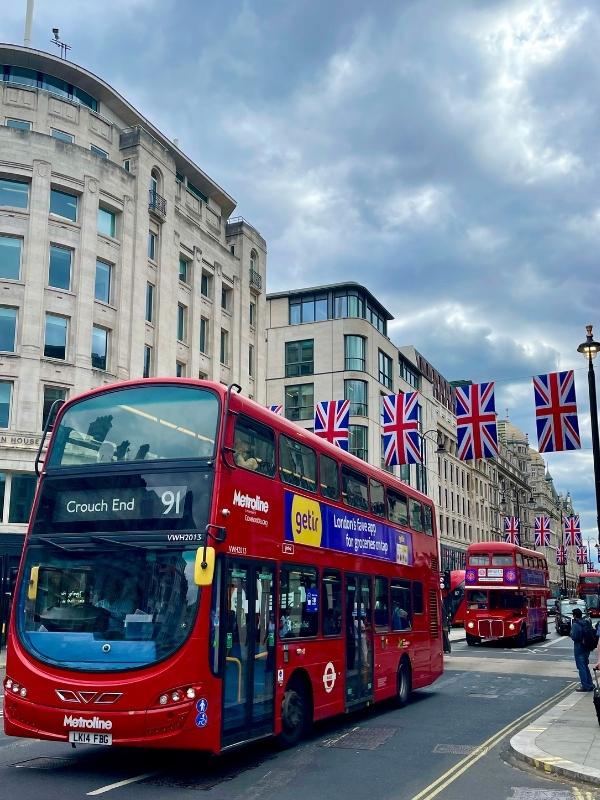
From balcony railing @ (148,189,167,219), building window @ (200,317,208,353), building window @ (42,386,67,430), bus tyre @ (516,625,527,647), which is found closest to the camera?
building window @ (42,386,67,430)

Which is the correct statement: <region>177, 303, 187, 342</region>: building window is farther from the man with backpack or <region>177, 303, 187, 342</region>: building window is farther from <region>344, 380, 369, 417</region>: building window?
the man with backpack

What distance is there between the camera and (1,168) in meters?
33.7

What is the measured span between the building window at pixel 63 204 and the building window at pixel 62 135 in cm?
230

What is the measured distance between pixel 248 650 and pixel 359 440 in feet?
164

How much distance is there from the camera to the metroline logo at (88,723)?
28.4 feet

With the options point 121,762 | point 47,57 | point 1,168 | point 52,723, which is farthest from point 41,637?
point 47,57

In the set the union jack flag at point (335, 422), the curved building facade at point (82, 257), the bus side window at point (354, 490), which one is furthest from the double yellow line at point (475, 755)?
the curved building facade at point (82, 257)

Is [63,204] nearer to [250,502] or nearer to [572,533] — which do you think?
[250,502]

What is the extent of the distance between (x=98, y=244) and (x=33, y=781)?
97.4 ft

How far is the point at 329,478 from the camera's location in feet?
43.0

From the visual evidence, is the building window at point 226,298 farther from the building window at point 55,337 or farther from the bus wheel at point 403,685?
the bus wheel at point 403,685

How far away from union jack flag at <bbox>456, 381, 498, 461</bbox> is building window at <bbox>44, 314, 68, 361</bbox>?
16.4 metres

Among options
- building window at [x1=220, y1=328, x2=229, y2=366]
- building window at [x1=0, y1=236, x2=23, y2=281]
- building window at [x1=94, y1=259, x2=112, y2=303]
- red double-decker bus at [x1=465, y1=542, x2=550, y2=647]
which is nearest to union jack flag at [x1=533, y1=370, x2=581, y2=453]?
red double-decker bus at [x1=465, y1=542, x2=550, y2=647]

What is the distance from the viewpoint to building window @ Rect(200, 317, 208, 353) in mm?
43188
